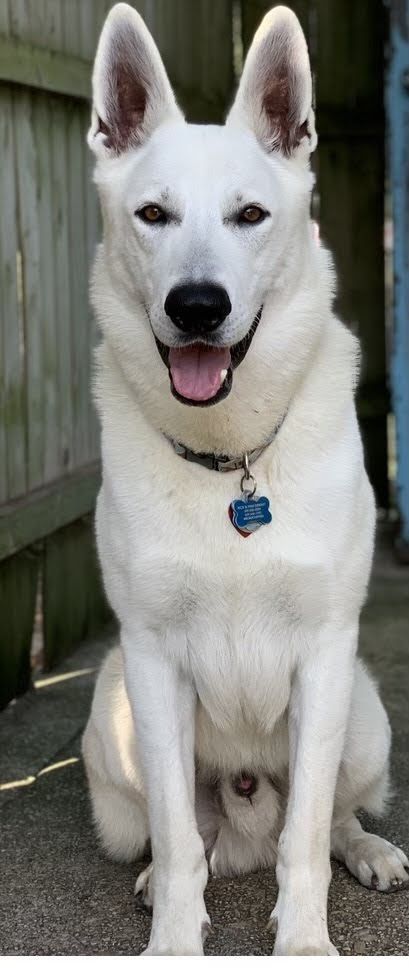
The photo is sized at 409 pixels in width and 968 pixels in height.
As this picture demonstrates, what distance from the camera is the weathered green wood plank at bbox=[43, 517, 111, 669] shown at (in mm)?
4527

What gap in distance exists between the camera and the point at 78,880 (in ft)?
9.91

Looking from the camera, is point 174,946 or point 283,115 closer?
point 174,946

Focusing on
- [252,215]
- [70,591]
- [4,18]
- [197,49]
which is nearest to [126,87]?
[252,215]

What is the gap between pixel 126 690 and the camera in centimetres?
278

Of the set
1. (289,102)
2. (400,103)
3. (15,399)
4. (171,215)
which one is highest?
(400,103)

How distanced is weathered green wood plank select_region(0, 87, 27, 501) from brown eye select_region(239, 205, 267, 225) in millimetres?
1503

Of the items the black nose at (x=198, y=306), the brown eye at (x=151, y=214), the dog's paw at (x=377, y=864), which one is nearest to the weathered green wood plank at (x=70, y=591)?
the dog's paw at (x=377, y=864)

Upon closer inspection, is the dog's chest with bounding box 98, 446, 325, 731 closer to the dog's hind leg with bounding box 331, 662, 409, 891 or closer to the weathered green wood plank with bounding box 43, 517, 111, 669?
the dog's hind leg with bounding box 331, 662, 409, 891

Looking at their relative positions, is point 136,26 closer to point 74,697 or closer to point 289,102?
point 289,102

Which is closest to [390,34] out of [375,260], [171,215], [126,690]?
[375,260]

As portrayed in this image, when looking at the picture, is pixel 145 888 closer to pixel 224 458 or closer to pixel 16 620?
pixel 224 458

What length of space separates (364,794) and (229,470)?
2.77ft

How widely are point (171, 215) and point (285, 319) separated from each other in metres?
0.32

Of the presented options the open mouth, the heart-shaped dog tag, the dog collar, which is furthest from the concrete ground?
the open mouth
